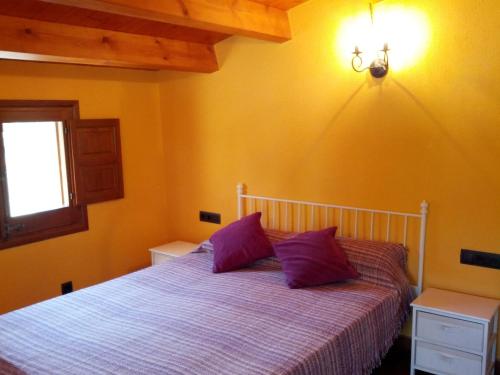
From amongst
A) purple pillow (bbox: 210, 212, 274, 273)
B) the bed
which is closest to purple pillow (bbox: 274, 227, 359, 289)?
the bed

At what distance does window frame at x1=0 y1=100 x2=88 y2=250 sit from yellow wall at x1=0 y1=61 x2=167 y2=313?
0.19ft

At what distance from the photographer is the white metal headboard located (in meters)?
2.87

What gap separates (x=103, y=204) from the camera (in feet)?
12.8

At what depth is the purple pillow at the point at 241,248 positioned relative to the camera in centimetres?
312

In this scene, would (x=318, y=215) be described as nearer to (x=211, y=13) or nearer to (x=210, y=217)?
(x=210, y=217)

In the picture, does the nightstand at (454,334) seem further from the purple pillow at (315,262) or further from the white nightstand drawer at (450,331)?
the purple pillow at (315,262)

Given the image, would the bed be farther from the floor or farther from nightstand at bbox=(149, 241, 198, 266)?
nightstand at bbox=(149, 241, 198, 266)

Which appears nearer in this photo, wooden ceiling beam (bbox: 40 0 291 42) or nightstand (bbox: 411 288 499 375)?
wooden ceiling beam (bbox: 40 0 291 42)

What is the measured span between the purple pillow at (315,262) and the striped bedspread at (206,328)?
63 mm

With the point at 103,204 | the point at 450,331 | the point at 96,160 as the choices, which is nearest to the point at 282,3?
the point at 96,160

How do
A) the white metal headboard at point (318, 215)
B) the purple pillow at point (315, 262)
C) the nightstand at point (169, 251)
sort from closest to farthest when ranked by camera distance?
1. the purple pillow at point (315, 262)
2. the white metal headboard at point (318, 215)
3. the nightstand at point (169, 251)

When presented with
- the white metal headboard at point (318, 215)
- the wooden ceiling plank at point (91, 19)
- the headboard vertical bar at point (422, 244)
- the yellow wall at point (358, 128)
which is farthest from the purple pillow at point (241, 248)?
the wooden ceiling plank at point (91, 19)

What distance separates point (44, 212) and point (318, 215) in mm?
2186

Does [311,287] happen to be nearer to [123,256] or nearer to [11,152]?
[123,256]
